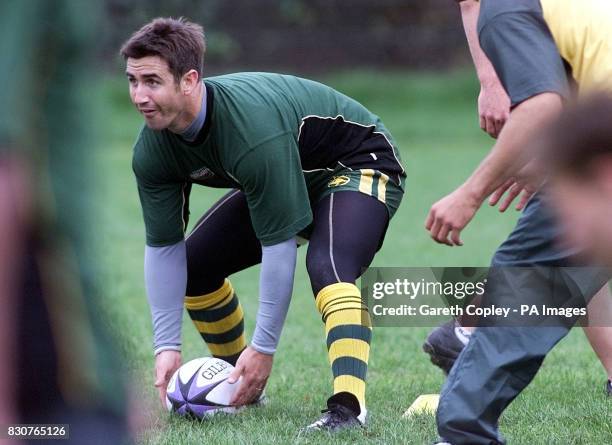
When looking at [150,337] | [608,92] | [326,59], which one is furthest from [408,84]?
[608,92]

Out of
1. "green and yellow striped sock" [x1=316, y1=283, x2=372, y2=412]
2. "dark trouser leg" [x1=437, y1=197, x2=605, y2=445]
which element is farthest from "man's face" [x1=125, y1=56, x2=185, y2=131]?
"dark trouser leg" [x1=437, y1=197, x2=605, y2=445]

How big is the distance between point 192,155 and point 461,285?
1485mm

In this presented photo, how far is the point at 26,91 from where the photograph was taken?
6.41 ft

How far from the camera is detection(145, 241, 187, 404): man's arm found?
16.0 feet

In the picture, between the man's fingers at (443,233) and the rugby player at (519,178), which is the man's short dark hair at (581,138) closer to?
the rugby player at (519,178)

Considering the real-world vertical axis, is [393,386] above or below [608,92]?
below

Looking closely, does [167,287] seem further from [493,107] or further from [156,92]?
[493,107]

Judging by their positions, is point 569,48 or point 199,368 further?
point 199,368

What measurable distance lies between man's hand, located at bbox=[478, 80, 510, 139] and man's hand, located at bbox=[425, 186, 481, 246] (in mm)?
635

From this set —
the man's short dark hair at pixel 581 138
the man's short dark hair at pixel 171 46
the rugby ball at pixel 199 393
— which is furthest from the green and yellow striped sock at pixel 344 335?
the man's short dark hair at pixel 581 138

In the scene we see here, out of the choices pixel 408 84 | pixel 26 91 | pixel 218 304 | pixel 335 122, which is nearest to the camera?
pixel 26 91

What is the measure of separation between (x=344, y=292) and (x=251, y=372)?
1.73ft

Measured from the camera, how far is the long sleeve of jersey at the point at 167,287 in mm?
4875

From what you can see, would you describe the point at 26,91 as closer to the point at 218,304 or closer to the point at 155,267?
the point at 155,267
